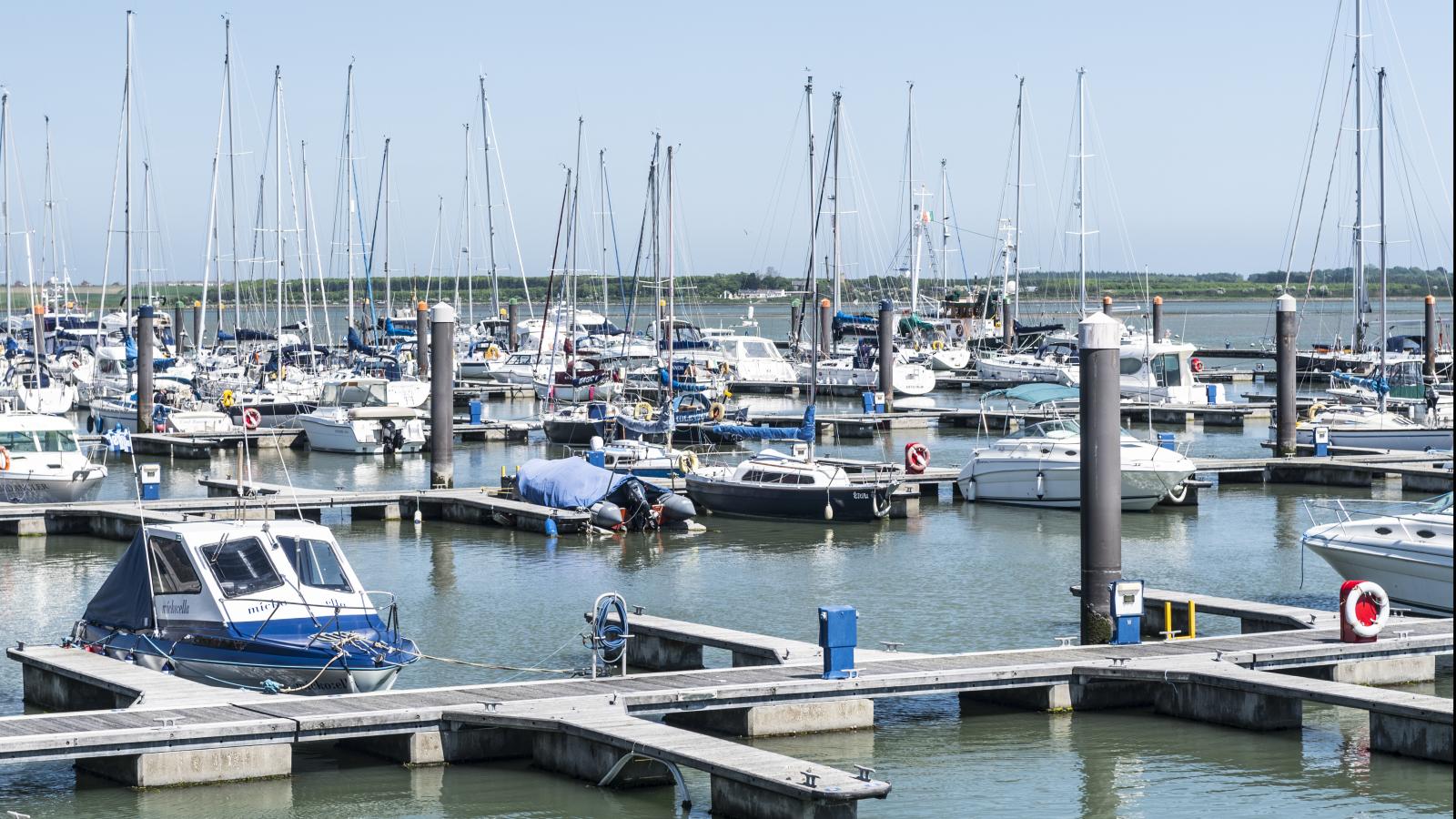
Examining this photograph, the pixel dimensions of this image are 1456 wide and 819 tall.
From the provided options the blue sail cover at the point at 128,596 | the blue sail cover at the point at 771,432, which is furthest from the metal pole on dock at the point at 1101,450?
the blue sail cover at the point at 771,432

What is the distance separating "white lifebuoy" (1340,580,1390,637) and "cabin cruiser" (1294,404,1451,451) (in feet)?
88.7

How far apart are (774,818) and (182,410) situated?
4720 cm

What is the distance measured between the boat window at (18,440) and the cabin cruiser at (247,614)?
1928 cm

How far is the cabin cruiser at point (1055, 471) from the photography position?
40.3 metres

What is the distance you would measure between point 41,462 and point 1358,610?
28.2m

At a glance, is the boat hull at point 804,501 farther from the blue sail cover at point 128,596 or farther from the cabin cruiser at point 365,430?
the cabin cruiser at point 365,430

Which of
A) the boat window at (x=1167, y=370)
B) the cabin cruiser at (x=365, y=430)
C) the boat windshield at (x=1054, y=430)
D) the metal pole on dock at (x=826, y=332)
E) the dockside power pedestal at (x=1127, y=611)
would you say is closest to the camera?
the dockside power pedestal at (x=1127, y=611)

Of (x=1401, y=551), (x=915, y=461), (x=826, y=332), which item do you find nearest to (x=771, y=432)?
(x=915, y=461)

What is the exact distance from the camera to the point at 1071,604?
29.0m

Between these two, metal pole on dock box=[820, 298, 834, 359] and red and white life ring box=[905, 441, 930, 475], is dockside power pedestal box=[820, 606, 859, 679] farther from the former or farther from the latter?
metal pole on dock box=[820, 298, 834, 359]

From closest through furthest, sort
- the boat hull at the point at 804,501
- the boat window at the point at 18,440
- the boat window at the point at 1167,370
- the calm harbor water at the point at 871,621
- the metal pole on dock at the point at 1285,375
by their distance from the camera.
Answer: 1. the calm harbor water at the point at 871,621
2. the boat hull at the point at 804,501
3. the boat window at the point at 18,440
4. the metal pole on dock at the point at 1285,375
5. the boat window at the point at 1167,370

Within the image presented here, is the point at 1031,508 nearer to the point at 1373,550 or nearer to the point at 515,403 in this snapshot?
the point at 1373,550

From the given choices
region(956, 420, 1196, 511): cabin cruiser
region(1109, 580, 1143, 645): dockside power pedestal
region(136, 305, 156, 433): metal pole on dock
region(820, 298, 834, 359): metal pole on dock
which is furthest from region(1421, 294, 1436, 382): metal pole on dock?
region(1109, 580, 1143, 645): dockside power pedestal

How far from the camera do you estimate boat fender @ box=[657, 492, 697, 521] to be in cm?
3791
